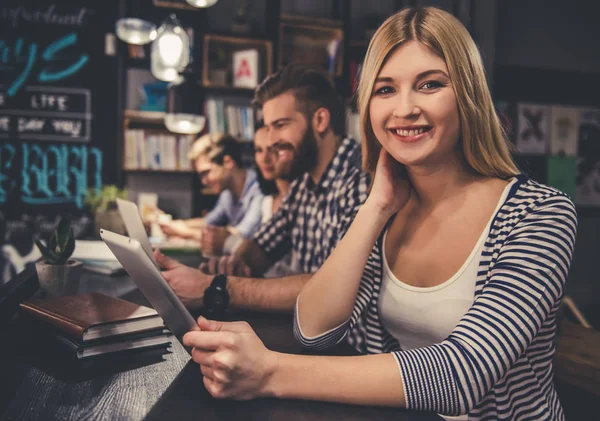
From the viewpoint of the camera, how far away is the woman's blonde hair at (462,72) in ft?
3.41

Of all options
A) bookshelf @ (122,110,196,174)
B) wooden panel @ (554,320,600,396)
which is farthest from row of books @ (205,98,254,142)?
wooden panel @ (554,320,600,396)

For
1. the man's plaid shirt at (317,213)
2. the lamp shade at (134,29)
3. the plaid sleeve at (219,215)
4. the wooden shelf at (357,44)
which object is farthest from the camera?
the wooden shelf at (357,44)

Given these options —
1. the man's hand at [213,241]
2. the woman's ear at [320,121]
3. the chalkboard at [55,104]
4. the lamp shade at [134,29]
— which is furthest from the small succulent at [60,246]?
the chalkboard at [55,104]

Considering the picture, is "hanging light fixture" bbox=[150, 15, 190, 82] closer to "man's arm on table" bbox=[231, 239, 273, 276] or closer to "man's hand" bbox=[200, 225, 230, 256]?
"man's hand" bbox=[200, 225, 230, 256]

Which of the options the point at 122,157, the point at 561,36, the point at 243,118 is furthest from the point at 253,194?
the point at 561,36

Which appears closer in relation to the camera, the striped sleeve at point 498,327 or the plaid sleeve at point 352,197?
the striped sleeve at point 498,327

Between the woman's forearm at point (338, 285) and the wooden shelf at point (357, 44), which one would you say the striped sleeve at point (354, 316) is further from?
the wooden shelf at point (357, 44)

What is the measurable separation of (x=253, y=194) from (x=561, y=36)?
13.1 ft

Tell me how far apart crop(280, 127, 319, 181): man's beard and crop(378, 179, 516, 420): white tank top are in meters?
0.96

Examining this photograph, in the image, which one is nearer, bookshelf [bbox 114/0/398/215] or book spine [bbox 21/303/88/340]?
book spine [bbox 21/303/88/340]

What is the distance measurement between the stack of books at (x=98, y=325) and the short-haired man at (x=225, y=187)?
7.84ft

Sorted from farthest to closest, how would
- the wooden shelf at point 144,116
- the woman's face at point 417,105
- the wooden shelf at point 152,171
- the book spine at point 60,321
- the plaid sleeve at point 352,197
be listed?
1. the wooden shelf at point 152,171
2. the wooden shelf at point 144,116
3. the plaid sleeve at point 352,197
4. the woman's face at point 417,105
5. the book spine at point 60,321

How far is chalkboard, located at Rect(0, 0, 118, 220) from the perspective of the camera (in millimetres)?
4453

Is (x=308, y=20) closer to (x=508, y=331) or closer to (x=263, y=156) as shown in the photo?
(x=263, y=156)
